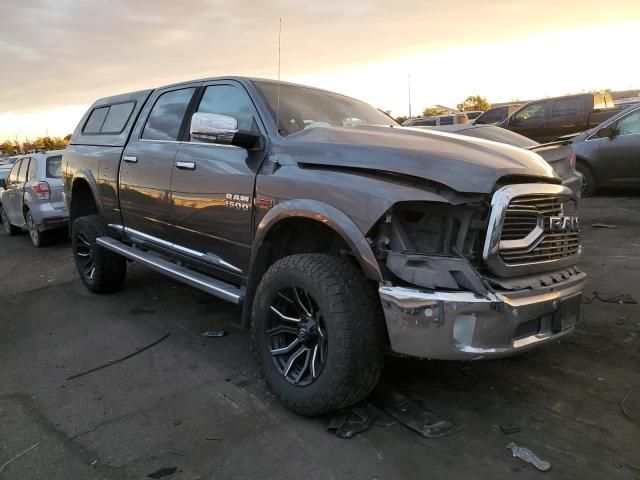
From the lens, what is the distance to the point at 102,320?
16.7 ft

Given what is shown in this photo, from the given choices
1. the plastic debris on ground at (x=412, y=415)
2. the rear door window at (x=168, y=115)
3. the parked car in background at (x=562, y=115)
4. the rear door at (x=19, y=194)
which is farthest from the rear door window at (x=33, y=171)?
the parked car in background at (x=562, y=115)

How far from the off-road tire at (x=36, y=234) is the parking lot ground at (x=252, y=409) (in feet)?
14.8

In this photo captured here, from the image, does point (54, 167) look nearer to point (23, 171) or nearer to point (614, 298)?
point (23, 171)

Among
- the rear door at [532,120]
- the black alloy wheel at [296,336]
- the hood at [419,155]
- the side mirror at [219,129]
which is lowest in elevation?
the black alloy wheel at [296,336]

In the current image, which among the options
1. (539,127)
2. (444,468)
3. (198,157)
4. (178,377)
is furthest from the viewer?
(539,127)

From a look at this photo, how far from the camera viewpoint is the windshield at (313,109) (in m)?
3.81

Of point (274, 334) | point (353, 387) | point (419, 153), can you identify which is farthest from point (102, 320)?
point (419, 153)

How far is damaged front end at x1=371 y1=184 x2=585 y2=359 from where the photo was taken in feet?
8.42

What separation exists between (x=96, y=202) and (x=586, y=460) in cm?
511

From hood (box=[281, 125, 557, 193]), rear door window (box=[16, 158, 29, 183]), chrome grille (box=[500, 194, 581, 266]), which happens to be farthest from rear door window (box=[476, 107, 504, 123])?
chrome grille (box=[500, 194, 581, 266])

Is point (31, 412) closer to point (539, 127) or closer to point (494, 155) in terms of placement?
point (494, 155)

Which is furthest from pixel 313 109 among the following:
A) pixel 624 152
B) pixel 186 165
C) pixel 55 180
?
pixel 624 152

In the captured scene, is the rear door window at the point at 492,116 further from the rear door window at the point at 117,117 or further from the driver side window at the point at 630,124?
the rear door window at the point at 117,117

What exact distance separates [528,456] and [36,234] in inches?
350
